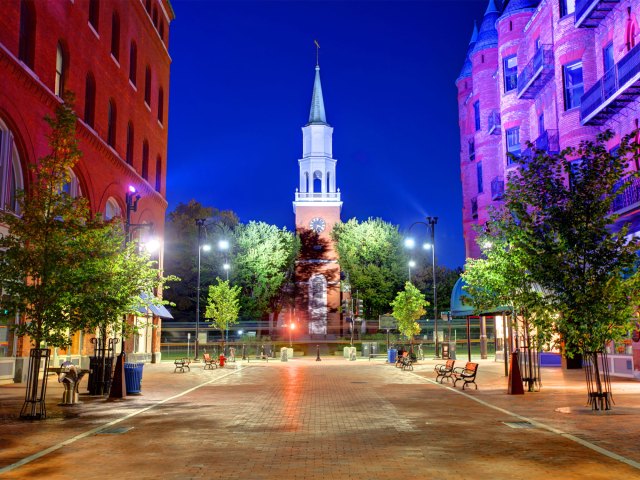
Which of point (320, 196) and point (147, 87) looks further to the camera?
point (320, 196)

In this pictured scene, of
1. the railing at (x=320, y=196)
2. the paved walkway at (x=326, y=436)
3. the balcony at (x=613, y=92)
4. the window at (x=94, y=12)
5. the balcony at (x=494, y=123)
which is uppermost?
the railing at (x=320, y=196)

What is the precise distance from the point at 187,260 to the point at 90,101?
124 feet

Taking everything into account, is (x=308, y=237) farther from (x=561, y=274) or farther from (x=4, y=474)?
(x=4, y=474)

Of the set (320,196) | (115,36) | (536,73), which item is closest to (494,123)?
(536,73)

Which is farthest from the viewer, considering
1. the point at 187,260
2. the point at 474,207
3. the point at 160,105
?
the point at 187,260

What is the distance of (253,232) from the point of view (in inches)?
2776

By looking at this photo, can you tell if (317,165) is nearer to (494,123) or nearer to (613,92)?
(494,123)

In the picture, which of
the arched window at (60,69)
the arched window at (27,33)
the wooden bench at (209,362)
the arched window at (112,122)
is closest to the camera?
the arched window at (27,33)

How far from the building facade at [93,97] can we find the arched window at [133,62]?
0.20 ft

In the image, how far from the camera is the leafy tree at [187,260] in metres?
68.6

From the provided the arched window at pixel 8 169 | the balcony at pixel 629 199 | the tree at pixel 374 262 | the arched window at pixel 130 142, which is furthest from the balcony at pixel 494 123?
the arched window at pixel 8 169

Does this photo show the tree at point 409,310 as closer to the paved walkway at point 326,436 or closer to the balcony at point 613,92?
the balcony at point 613,92

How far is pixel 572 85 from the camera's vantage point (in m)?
30.6

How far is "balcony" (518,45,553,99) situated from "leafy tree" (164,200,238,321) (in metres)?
38.3
